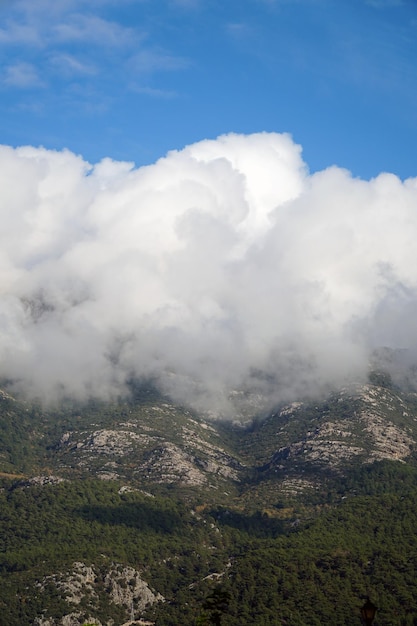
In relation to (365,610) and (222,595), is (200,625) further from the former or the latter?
(365,610)

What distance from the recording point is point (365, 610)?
6525 cm

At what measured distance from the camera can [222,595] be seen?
305 feet

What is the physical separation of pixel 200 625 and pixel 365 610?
60.8 m

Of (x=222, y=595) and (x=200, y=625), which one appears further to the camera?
(x=200, y=625)

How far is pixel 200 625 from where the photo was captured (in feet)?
391

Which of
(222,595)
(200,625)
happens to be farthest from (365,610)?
(200,625)

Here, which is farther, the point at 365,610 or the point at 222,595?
the point at 222,595

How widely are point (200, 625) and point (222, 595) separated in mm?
30025

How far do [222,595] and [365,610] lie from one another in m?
31.7

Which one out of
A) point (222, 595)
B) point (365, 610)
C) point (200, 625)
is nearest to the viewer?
point (365, 610)

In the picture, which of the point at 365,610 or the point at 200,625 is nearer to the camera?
the point at 365,610

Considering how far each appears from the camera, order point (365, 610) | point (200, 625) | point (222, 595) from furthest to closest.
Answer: point (200, 625)
point (222, 595)
point (365, 610)
